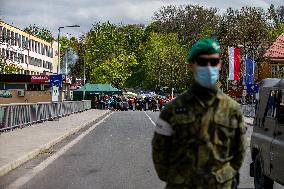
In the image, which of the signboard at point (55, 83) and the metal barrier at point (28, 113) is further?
the signboard at point (55, 83)

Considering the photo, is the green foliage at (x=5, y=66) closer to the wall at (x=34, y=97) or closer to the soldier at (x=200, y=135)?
the wall at (x=34, y=97)

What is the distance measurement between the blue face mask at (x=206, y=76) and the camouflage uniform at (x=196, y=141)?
0.15ft

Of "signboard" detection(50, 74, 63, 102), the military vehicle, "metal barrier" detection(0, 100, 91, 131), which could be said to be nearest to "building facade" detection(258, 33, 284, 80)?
"metal barrier" detection(0, 100, 91, 131)

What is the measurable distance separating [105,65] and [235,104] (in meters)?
100

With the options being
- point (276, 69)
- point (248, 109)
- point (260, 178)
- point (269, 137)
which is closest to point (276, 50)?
point (276, 69)

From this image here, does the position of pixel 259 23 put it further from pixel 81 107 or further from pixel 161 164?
pixel 161 164

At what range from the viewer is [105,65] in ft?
341

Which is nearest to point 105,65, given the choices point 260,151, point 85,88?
point 85,88

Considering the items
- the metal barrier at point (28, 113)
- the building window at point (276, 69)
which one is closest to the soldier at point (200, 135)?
the metal barrier at point (28, 113)

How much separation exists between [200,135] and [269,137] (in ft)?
16.1

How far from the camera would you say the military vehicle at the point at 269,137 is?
304 inches

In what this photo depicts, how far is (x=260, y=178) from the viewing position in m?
8.89

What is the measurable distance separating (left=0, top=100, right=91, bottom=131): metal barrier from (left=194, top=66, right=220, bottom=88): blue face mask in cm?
1740

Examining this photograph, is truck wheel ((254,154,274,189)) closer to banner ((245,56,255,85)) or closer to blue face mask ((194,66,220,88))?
blue face mask ((194,66,220,88))
